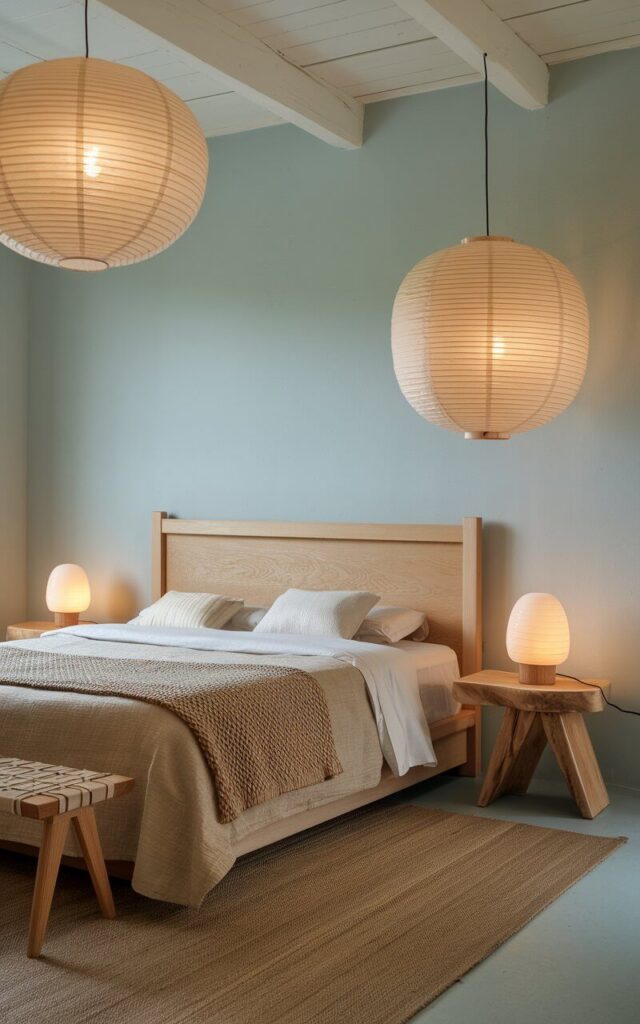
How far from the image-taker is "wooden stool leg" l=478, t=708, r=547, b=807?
3.99 metres

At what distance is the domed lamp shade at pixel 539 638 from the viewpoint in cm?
396

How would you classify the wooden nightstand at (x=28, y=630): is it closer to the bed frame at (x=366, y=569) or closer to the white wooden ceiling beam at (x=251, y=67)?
the bed frame at (x=366, y=569)

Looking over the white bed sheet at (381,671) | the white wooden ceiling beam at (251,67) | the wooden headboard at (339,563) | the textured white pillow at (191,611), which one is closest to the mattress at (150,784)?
the white bed sheet at (381,671)

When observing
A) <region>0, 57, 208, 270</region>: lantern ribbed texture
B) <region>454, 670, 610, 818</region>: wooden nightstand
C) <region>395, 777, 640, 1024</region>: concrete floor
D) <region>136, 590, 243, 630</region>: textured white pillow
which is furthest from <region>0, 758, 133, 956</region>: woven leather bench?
<region>136, 590, 243, 630</region>: textured white pillow

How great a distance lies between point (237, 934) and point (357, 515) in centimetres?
237

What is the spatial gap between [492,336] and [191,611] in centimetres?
191

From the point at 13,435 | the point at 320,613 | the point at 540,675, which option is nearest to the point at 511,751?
the point at 540,675

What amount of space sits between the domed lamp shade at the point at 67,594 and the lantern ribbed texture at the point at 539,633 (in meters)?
2.37

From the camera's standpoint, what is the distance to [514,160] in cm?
450

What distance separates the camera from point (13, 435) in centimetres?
596

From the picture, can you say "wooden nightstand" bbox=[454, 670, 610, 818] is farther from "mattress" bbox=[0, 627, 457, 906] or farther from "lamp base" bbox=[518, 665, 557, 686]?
"mattress" bbox=[0, 627, 457, 906]

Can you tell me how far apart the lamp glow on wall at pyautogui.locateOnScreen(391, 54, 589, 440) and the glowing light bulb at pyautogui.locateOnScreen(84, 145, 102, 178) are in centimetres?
154

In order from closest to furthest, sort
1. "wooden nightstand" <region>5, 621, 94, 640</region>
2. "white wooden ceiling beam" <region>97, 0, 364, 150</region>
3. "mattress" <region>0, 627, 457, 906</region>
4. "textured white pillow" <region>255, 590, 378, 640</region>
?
"mattress" <region>0, 627, 457, 906</region>
"white wooden ceiling beam" <region>97, 0, 364, 150</region>
"textured white pillow" <region>255, 590, 378, 640</region>
"wooden nightstand" <region>5, 621, 94, 640</region>

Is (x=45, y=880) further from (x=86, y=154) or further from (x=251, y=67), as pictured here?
(x=251, y=67)
